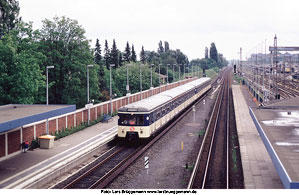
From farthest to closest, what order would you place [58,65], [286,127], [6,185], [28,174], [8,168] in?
[58,65], [286,127], [8,168], [28,174], [6,185]

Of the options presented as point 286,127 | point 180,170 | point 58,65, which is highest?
point 58,65

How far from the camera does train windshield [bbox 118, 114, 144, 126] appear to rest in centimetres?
2472

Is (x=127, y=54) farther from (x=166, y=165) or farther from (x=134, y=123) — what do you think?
(x=166, y=165)

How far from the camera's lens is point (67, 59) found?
4472cm

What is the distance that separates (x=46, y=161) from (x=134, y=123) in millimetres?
6751

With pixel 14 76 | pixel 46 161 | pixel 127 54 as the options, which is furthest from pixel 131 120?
pixel 127 54

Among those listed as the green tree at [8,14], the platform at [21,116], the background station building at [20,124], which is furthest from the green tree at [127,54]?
the platform at [21,116]

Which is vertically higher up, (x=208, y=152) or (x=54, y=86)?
(x=54, y=86)

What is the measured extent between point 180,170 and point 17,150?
34.7ft

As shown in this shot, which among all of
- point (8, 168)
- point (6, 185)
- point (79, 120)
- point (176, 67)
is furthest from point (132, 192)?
point (176, 67)

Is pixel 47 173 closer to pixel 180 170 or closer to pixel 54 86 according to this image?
pixel 180 170

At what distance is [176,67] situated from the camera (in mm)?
132125

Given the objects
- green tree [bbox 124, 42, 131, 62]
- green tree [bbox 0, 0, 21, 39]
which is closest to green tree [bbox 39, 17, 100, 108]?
green tree [bbox 0, 0, 21, 39]

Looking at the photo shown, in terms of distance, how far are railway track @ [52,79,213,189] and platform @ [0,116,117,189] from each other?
3.06 feet
